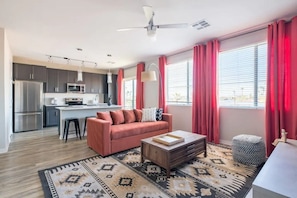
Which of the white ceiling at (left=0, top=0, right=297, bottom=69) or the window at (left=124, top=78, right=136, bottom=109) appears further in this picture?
the window at (left=124, top=78, right=136, bottom=109)

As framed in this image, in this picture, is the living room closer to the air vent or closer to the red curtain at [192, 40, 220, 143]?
the air vent

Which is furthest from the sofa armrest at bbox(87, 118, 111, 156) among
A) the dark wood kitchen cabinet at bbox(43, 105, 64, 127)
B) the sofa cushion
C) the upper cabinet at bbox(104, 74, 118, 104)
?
the upper cabinet at bbox(104, 74, 118, 104)

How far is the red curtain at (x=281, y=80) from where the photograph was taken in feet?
8.82

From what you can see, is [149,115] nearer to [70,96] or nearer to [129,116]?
[129,116]

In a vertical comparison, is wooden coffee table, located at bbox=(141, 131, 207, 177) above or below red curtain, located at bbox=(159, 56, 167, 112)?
below

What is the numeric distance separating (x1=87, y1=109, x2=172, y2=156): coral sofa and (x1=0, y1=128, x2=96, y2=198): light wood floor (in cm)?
36

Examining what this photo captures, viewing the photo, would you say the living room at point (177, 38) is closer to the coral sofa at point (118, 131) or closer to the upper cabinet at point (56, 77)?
the upper cabinet at point (56, 77)

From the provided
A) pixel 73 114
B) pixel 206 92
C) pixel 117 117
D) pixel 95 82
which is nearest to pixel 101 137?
pixel 117 117

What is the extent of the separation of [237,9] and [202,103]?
2.21 m

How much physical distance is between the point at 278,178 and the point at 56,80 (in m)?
7.30

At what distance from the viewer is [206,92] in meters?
3.96

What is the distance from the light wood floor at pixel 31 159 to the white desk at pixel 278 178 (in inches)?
90.6

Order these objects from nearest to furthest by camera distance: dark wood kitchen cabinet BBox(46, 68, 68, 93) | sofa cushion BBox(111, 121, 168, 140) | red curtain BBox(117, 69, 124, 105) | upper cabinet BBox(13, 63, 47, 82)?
1. sofa cushion BBox(111, 121, 168, 140)
2. upper cabinet BBox(13, 63, 47, 82)
3. dark wood kitchen cabinet BBox(46, 68, 68, 93)
4. red curtain BBox(117, 69, 124, 105)

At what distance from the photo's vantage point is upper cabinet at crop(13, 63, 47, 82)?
5.25 metres
